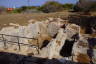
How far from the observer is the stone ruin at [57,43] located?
11.1 meters

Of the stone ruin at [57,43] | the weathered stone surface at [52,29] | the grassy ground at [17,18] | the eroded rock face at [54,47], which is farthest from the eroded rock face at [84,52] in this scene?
the grassy ground at [17,18]

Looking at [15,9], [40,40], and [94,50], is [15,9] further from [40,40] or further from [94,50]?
[94,50]

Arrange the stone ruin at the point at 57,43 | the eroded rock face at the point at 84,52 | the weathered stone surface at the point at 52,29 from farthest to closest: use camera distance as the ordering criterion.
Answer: the weathered stone surface at the point at 52,29 < the stone ruin at the point at 57,43 < the eroded rock face at the point at 84,52

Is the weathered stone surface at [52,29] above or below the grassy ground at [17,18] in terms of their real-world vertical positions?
below

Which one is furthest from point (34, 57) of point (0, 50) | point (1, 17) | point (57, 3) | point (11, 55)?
point (57, 3)

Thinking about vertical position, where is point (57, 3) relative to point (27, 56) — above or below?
above

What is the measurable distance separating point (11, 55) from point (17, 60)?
32.8 inches

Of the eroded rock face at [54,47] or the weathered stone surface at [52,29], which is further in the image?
the weathered stone surface at [52,29]

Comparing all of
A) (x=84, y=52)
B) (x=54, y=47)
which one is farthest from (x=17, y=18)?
(x=84, y=52)

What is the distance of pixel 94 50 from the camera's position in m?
10.9

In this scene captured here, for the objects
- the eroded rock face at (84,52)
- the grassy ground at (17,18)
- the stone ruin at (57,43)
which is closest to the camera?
the eroded rock face at (84,52)

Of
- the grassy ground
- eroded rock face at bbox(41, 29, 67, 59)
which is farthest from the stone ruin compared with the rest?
the grassy ground

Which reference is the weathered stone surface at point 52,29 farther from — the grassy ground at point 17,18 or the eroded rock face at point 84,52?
the eroded rock face at point 84,52

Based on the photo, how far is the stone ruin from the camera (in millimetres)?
11086
